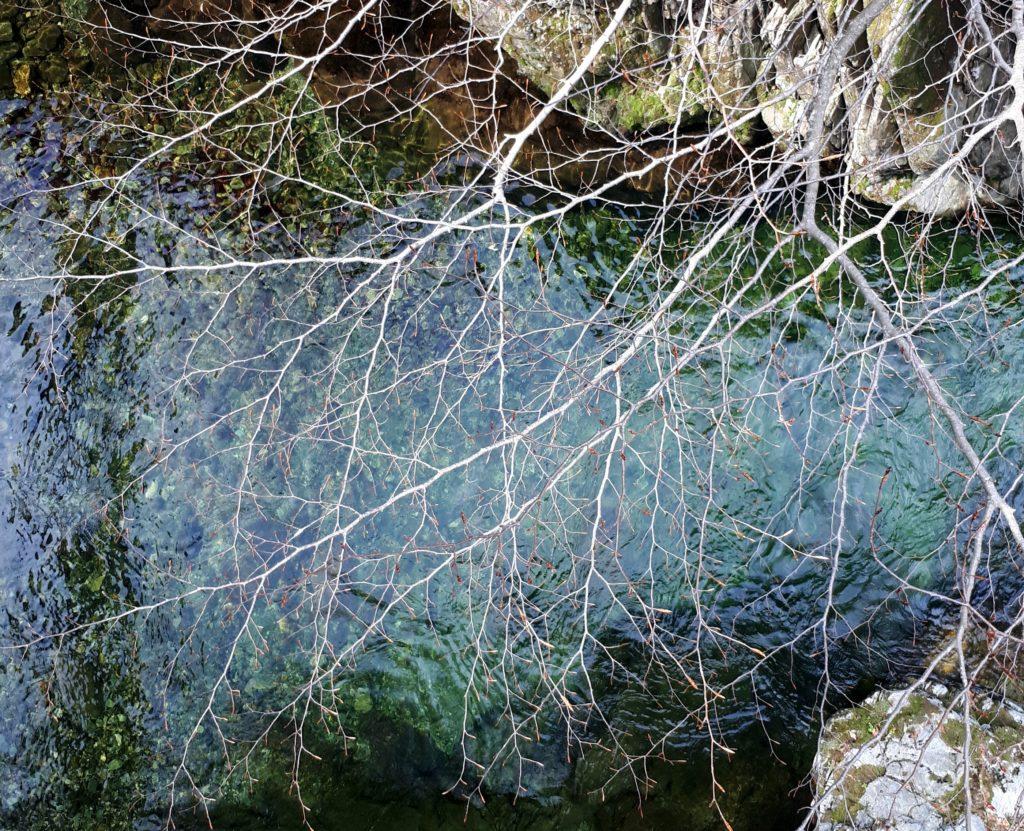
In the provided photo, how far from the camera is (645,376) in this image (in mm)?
4918

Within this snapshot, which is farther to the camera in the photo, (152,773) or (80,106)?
(80,106)

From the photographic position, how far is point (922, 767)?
446 centimetres

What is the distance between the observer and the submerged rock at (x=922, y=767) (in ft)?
14.1

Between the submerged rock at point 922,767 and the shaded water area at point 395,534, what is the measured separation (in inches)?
7.1

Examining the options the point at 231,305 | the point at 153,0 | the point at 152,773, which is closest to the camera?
the point at 152,773

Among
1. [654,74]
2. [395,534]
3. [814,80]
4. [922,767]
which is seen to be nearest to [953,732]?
[922,767]

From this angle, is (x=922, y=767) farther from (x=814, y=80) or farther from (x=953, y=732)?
(x=814, y=80)

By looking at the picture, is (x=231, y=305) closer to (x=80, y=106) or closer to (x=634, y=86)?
(x=80, y=106)

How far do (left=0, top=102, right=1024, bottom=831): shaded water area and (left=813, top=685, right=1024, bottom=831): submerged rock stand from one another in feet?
0.60

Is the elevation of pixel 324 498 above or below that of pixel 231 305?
below

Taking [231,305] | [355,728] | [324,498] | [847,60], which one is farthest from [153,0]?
[355,728]

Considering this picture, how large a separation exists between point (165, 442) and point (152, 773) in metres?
1.94

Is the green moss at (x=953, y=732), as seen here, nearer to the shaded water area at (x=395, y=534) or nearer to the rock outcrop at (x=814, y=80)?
the shaded water area at (x=395, y=534)

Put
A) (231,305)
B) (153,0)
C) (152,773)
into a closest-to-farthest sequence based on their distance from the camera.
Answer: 1. (152,773)
2. (231,305)
3. (153,0)
